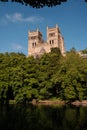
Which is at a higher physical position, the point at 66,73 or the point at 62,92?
the point at 66,73

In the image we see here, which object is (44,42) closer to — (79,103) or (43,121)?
(79,103)

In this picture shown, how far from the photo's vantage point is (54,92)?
5319cm

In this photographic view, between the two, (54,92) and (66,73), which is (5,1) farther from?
(54,92)

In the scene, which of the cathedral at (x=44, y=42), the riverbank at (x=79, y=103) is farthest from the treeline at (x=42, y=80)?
the cathedral at (x=44, y=42)

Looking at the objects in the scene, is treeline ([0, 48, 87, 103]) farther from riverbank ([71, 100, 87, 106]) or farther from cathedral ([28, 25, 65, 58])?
cathedral ([28, 25, 65, 58])

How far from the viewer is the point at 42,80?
5053 cm

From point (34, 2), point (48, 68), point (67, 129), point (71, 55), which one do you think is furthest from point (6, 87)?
point (34, 2)

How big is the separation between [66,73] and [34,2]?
135 feet

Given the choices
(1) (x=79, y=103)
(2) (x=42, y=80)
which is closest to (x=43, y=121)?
(1) (x=79, y=103)

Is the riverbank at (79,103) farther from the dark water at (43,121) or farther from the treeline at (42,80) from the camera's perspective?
the dark water at (43,121)

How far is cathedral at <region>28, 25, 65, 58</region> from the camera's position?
124m

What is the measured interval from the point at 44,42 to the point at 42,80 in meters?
82.0

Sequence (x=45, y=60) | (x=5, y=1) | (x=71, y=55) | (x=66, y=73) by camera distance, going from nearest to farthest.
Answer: (x=5, y=1), (x=66, y=73), (x=71, y=55), (x=45, y=60)

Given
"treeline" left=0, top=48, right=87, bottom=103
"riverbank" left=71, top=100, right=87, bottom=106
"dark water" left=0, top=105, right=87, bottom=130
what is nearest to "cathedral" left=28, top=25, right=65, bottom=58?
"treeline" left=0, top=48, right=87, bottom=103
